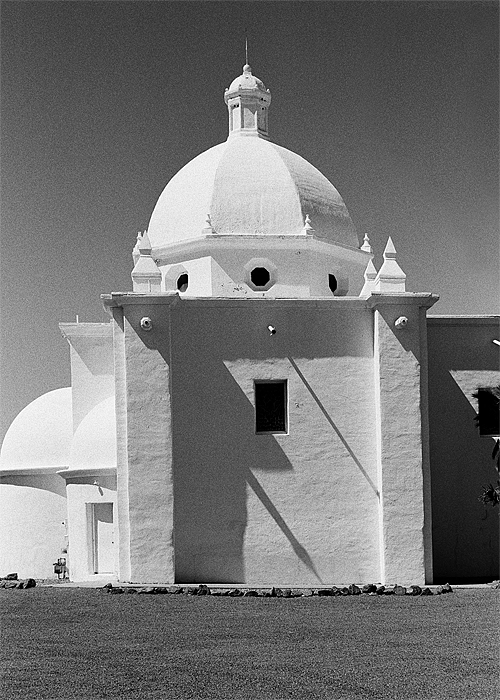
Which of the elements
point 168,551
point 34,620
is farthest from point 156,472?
point 34,620

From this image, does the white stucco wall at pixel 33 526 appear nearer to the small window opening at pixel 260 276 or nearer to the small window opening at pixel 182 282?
the small window opening at pixel 182 282

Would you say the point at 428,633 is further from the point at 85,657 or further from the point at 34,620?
the point at 34,620

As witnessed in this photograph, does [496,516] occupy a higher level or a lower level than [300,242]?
lower

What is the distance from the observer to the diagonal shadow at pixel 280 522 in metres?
22.6

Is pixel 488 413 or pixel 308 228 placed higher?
pixel 308 228

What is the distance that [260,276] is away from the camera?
2517cm

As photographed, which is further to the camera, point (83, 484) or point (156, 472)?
point (83, 484)

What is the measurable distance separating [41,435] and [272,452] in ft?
26.7

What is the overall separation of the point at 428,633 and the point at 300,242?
11313mm

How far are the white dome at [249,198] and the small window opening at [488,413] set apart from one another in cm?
461

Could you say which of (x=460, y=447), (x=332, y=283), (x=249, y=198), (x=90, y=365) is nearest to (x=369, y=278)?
(x=332, y=283)

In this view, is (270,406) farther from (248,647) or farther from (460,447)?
(248,647)

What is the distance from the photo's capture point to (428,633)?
15.6 m

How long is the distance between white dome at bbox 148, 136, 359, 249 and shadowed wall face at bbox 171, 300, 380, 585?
3.02 meters
